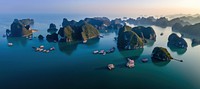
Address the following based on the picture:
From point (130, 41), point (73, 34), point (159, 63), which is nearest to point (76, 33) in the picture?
point (73, 34)

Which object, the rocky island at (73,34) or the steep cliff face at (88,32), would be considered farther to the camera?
the steep cliff face at (88,32)

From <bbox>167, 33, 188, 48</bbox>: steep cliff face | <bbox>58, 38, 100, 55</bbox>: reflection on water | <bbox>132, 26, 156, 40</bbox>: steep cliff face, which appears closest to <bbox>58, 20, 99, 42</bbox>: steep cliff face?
<bbox>58, 38, 100, 55</bbox>: reflection on water

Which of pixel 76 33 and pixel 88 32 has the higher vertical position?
pixel 88 32

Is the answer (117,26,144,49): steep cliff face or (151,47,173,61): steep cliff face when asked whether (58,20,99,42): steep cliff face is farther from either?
(151,47,173,61): steep cliff face

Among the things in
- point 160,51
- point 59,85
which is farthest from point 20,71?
point 160,51

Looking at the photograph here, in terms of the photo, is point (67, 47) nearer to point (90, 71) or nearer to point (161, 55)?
point (90, 71)

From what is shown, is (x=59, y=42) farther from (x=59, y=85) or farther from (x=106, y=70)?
(x=59, y=85)

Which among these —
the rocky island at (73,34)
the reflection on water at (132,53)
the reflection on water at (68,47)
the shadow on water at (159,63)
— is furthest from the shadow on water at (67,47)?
the shadow on water at (159,63)

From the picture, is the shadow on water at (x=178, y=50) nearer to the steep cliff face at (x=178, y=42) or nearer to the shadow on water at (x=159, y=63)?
the steep cliff face at (x=178, y=42)
